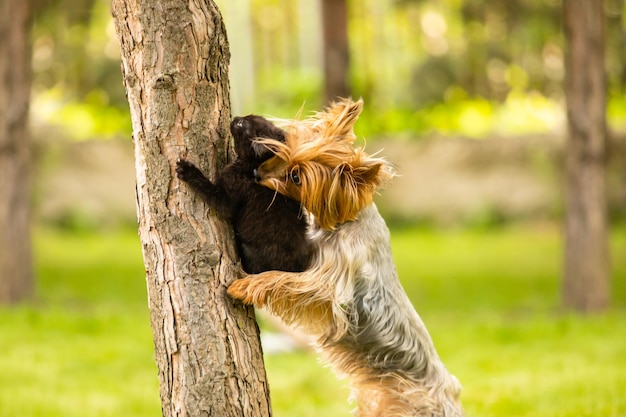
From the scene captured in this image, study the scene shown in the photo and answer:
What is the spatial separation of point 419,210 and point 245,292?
43.7ft

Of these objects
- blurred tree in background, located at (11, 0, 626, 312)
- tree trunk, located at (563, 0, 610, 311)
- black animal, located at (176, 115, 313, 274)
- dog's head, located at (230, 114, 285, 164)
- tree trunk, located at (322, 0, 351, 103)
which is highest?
blurred tree in background, located at (11, 0, 626, 312)

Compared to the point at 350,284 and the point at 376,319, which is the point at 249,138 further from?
the point at 376,319

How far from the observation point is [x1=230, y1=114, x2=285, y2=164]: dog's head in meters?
3.88

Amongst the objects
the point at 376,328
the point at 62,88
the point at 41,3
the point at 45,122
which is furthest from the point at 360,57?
the point at 376,328

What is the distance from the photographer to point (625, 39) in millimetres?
13086

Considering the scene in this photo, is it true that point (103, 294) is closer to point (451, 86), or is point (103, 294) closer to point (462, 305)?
point (462, 305)

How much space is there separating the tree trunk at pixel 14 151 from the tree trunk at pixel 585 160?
6391 mm

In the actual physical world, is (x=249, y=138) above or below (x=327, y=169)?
above

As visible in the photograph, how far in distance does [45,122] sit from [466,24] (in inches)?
344

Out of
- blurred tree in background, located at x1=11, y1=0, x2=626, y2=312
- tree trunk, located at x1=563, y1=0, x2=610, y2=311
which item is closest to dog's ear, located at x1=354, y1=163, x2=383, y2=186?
tree trunk, located at x1=563, y1=0, x2=610, y2=311

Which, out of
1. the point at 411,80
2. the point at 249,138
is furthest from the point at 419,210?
the point at 249,138

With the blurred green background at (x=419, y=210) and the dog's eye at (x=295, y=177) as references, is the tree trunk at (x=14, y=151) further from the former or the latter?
the dog's eye at (x=295, y=177)

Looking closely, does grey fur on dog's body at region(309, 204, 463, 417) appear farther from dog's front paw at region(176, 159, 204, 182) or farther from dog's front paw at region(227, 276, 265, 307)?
dog's front paw at region(176, 159, 204, 182)

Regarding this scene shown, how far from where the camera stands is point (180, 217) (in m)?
3.69
